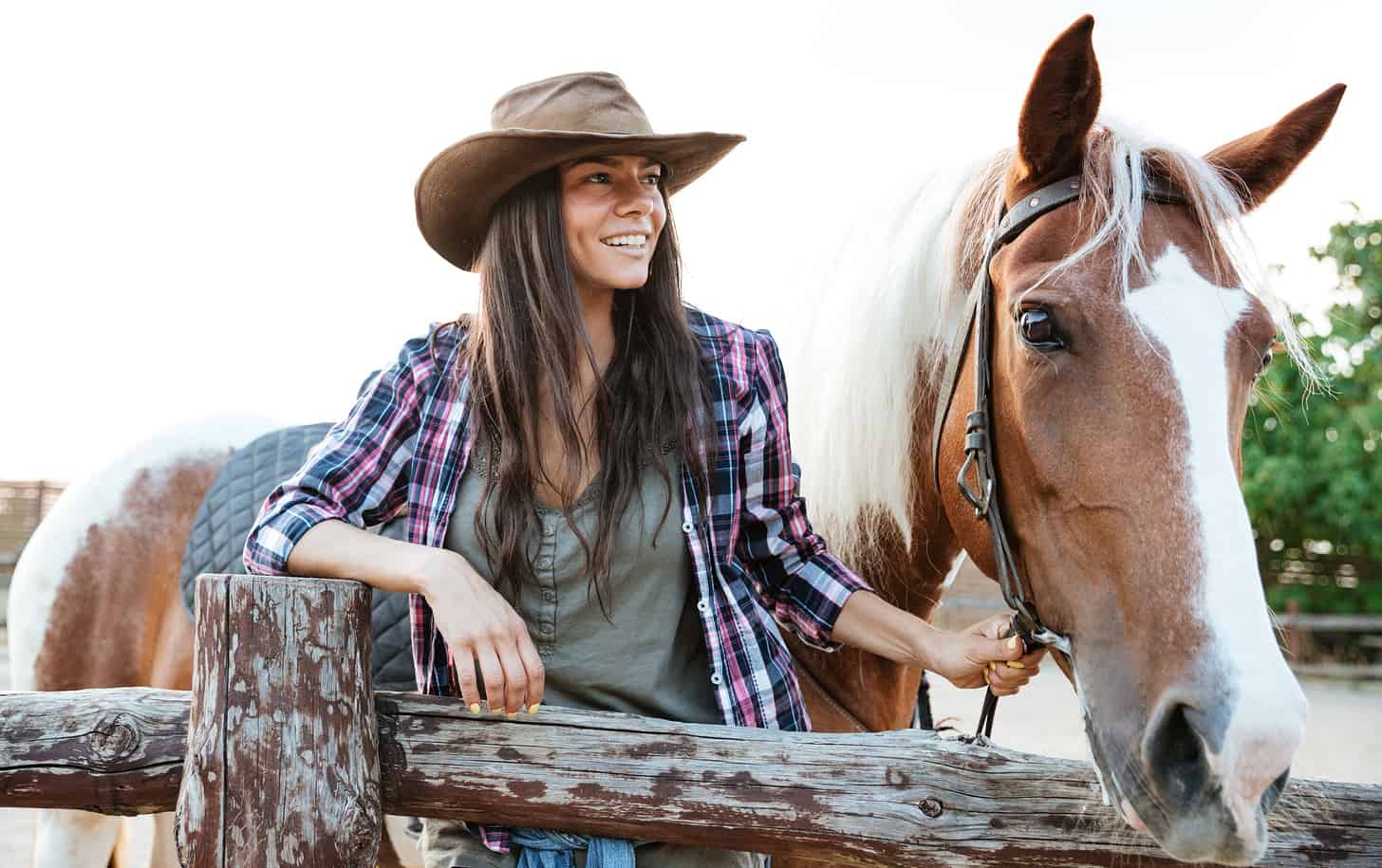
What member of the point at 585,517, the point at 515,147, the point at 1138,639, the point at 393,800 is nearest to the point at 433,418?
the point at 585,517

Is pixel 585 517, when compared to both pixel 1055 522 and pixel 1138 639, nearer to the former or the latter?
pixel 1055 522

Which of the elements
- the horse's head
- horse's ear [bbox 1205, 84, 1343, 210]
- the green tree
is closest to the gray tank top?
the horse's head

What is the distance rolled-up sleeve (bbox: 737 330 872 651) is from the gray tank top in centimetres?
17

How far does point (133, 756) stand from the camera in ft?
5.07

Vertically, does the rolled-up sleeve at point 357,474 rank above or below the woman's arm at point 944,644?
above

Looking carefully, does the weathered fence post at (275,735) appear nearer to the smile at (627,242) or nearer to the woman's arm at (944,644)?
the smile at (627,242)

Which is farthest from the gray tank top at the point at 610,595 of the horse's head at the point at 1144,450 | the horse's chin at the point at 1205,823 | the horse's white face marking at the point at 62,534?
the horse's white face marking at the point at 62,534

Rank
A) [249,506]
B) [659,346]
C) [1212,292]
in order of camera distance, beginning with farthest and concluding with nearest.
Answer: [249,506] → [659,346] → [1212,292]

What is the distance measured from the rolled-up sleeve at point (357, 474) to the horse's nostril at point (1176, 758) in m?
1.20

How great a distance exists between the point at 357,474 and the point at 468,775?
0.51m

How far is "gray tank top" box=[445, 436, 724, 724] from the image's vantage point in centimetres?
167

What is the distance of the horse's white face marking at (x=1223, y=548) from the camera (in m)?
1.13

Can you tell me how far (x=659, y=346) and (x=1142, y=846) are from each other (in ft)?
3.60

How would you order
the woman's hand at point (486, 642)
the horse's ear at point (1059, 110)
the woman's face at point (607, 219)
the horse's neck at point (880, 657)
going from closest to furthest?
the woman's hand at point (486, 642), the horse's ear at point (1059, 110), the woman's face at point (607, 219), the horse's neck at point (880, 657)
